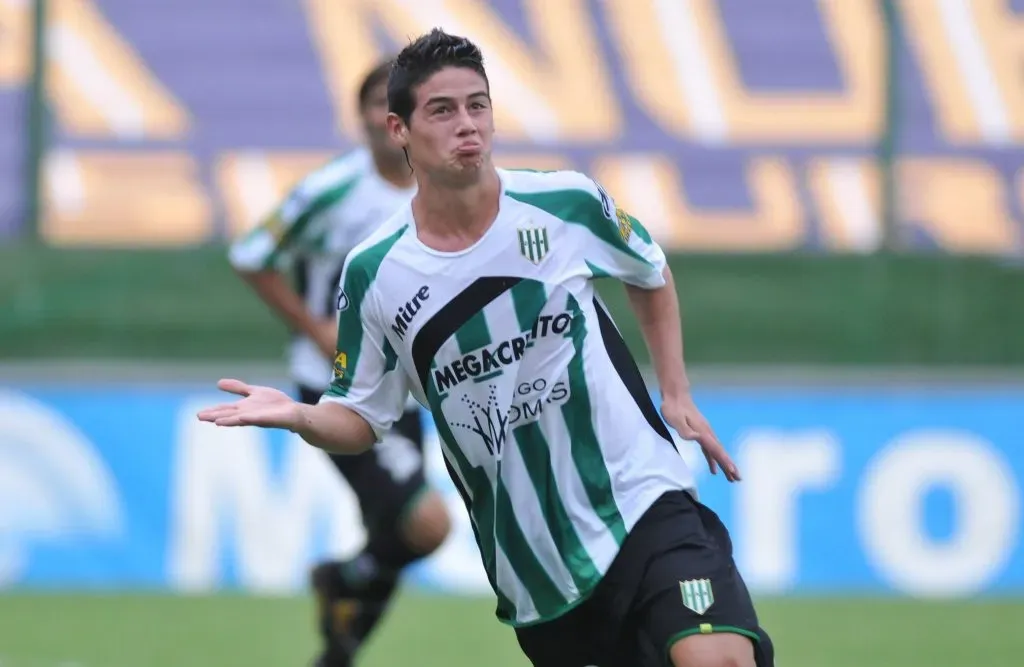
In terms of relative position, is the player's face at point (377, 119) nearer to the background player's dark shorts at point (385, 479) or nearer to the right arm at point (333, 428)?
the background player's dark shorts at point (385, 479)

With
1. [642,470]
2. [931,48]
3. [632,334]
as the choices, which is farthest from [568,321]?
[931,48]

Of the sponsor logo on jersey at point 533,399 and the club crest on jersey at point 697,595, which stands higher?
the sponsor logo on jersey at point 533,399

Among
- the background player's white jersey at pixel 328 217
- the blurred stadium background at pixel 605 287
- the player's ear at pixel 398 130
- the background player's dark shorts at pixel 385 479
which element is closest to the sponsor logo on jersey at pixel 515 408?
the player's ear at pixel 398 130

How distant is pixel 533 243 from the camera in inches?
178

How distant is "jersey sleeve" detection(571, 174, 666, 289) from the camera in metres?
4.58

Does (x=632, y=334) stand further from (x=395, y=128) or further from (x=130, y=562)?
(x=395, y=128)

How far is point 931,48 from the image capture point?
12.6 m

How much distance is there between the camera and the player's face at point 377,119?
264 inches

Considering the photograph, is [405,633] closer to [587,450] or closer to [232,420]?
[587,450]

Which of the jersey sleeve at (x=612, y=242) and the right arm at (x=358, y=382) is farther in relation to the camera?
the jersey sleeve at (x=612, y=242)

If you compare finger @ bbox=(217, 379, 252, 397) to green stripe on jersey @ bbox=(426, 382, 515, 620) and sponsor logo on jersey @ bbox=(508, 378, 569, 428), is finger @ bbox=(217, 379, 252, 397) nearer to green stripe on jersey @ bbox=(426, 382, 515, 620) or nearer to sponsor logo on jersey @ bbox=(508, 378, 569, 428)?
green stripe on jersey @ bbox=(426, 382, 515, 620)

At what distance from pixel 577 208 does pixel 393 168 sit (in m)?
2.56

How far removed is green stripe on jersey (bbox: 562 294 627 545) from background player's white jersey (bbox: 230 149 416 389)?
267 cm

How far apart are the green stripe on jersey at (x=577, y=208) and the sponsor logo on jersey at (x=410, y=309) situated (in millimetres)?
340
